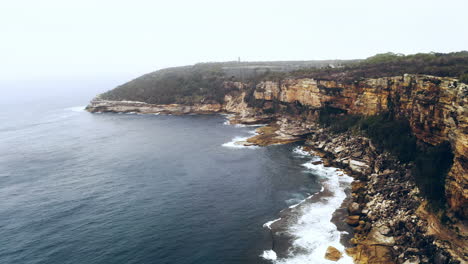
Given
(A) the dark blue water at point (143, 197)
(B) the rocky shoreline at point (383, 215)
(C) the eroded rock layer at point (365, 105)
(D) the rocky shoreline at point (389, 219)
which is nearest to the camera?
(D) the rocky shoreline at point (389, 219)

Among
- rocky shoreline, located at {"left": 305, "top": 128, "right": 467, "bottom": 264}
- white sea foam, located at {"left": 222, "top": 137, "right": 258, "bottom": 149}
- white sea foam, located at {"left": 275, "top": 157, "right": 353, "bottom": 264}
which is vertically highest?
white sea foam, located at {"left": 222, "top": 137, "right": 258, "bottom": 149}

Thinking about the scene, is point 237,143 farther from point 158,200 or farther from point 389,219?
point 389,219

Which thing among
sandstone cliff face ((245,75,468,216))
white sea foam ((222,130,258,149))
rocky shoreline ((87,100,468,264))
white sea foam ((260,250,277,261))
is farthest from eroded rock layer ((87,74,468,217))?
white sea foam ((260,250,277,261))

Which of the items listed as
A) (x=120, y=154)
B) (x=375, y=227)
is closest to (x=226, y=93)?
(x=120, y=154)

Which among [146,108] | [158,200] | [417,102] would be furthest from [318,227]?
[146,108]

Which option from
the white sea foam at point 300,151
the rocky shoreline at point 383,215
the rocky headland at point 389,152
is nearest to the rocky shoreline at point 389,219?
the rocky shoreline at point 383,215

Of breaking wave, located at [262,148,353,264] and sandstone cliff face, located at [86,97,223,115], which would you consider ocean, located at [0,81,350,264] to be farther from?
sandstone cliff face, located at [86,97,223,115]

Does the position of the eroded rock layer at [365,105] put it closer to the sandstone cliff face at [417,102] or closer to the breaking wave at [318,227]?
the sandstone cliff face at [417,102]
